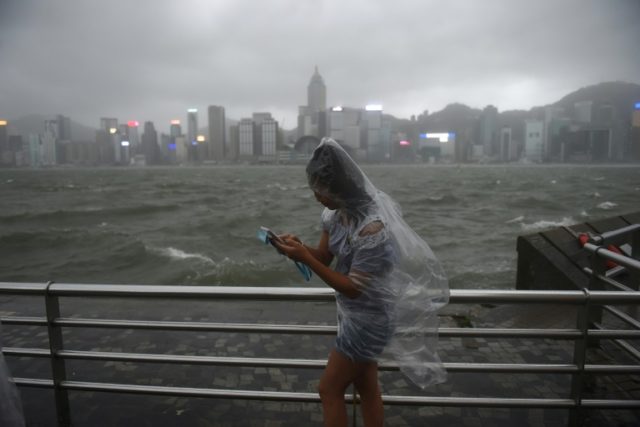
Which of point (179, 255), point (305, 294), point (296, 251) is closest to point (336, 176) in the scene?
point (296, 251)

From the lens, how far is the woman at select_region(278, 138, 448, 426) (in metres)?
1.85

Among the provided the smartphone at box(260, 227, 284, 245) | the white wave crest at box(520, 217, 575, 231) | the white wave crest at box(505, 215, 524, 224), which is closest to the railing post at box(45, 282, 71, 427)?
the smartphone at box(260, 227, 284, 245)

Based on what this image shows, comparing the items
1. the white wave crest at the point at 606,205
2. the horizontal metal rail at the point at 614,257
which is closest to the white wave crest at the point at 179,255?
the horizontal metal rail at the point at 614,257

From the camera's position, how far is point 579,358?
2.43 metres

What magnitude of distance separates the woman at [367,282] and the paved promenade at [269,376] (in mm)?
957

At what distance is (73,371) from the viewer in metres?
3.66

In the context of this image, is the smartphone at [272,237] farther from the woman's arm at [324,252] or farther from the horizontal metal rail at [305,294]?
the horizontal metal rail at [305,294]

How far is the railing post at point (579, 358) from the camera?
92.7 inches

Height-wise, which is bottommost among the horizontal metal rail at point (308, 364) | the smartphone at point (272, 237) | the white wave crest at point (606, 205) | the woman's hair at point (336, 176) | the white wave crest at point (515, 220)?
the white wave crest at point (606, 205)

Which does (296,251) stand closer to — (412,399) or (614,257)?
(412,399)

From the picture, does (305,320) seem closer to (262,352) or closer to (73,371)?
(262,352)

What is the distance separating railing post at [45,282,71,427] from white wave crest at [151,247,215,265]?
12974 millimetres

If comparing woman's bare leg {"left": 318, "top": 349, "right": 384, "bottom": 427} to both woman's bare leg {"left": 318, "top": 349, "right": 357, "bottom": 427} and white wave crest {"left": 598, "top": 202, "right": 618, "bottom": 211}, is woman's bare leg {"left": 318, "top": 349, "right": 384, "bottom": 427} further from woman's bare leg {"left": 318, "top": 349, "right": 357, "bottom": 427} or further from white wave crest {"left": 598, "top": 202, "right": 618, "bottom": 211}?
white wave crest {"left": 598, "top": 202, "right": 618, "bottom": 211}

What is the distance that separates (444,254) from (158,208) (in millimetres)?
25932
